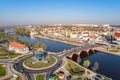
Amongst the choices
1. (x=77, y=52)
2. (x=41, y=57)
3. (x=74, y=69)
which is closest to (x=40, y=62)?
(x=41, y=57)

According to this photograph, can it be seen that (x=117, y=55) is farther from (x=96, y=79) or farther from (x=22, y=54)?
(x=22, y=54)

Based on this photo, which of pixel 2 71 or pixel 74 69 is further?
pixel 74 69

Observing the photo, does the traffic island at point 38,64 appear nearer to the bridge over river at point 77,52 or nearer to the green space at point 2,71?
the green space at point 2,71

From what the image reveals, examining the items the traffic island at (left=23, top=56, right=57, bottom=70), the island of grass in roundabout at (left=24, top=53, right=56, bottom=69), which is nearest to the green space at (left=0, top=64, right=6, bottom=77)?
the traffic island at (left=23, top=56, right=57, bottom=70)

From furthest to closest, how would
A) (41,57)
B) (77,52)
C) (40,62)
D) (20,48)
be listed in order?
(77,52), (20,48), (41,57), (40,62)

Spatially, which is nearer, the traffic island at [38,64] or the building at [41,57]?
the traffic island at [38,64]

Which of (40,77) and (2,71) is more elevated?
(2,71)

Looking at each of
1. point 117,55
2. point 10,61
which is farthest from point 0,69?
point 117,55

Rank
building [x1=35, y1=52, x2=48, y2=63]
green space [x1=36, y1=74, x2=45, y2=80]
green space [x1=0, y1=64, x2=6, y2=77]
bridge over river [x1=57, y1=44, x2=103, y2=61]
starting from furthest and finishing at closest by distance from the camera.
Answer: bridge over river [x1=57, y1=44, x2=103, y2=61], building [x1=35, y1=52, x2=48, y2=63], green space [x1=0, y1=64, x2=6, y2=77], green space [x1=36, y1=74, x2=45, y2=80]

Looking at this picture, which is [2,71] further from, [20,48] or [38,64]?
[20,48]

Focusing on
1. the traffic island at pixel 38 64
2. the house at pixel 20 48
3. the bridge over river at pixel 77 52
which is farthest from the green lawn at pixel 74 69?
the house at pixel 20 48

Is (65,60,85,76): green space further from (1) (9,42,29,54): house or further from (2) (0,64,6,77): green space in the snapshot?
(1) (9,42,29,54): house
